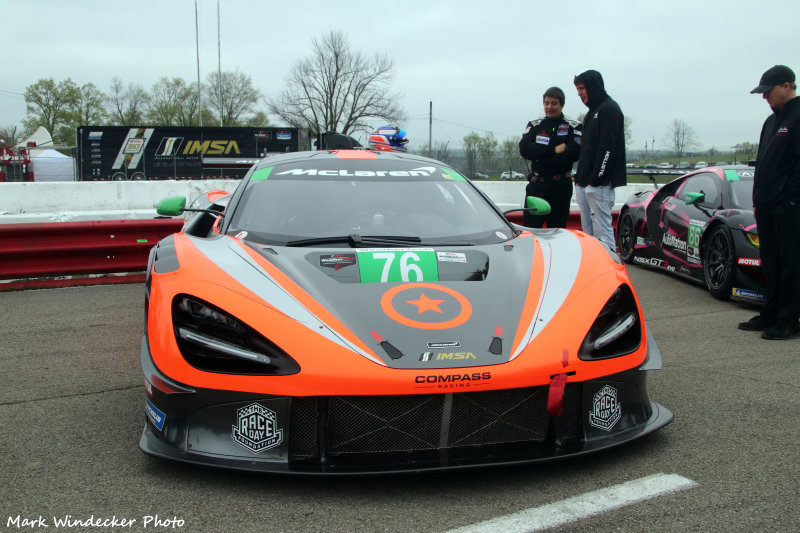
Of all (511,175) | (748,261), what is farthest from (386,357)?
(511,175)

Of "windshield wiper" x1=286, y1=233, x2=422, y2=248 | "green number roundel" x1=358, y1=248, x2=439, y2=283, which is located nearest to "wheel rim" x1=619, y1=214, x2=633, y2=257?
"windshield wiper" x1=286, y1=233, x2=422, y2=248

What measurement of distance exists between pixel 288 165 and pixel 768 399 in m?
2.76

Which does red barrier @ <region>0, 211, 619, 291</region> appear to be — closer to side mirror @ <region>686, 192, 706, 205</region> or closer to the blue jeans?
the blue jeans

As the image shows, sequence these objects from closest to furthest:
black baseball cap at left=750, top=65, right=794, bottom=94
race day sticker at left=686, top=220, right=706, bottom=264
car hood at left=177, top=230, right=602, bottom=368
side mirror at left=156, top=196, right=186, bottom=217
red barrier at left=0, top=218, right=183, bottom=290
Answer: car hood at left=177, top=230, right=602, bottom=368, side mirror at left=156, top=196, right=186, bottom=217, black baseball cap at left=750, top=65, right=794, bottom=94, race day sticker at left=686, top=220, right=706, bottom=264, red barrier at left=0, top=218, right=183, bottom=290

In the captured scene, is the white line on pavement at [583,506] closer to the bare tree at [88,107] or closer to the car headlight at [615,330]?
the car headlight at [615,330]

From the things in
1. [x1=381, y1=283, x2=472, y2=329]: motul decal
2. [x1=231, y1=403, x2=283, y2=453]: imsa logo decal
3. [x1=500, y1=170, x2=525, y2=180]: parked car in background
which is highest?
[x1=500, y1=170, x2=525, y2=180]: parked car in background

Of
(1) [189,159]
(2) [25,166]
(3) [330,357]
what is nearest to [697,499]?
(3) [330,357]

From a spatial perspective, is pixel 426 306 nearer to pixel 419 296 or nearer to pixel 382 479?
pixel 419 296

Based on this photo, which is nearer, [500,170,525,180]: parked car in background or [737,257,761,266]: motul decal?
[737,257,761,266]: motul decal

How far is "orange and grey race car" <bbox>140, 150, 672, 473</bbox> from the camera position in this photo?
219cm

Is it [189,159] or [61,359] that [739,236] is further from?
[189,159]

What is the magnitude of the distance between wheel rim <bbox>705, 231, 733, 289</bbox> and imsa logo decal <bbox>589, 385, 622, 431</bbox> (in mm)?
3865

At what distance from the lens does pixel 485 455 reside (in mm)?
2221

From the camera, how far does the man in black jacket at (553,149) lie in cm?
648
